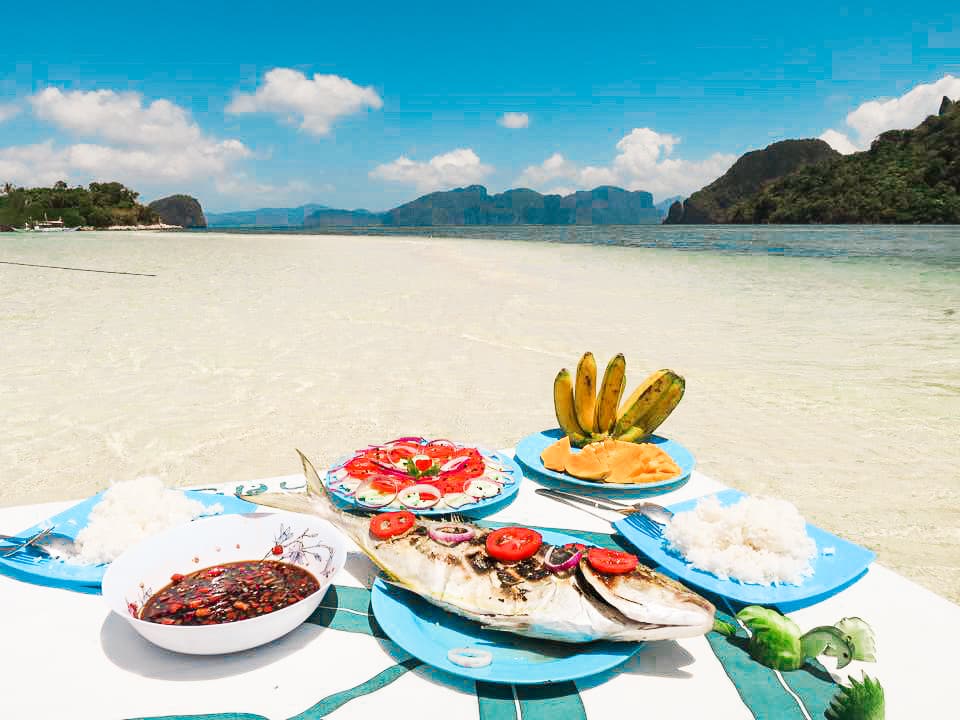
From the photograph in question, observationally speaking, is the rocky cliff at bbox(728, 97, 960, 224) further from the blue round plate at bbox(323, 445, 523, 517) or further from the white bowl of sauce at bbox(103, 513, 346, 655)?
the white bowl of sauce at bbox(103, 513, 346, 655)

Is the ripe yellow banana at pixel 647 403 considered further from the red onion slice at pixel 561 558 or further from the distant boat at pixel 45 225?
the distant boat at pixel 45 225

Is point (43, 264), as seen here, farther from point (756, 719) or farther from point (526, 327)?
point (756, 719)

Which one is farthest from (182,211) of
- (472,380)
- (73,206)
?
(472,380)

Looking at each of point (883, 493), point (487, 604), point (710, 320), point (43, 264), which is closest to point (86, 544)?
point (487, 604)

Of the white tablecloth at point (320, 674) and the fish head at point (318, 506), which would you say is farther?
the fish head at point (318, 506)

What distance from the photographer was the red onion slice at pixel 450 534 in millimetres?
1209

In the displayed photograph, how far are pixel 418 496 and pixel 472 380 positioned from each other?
4.62 metres

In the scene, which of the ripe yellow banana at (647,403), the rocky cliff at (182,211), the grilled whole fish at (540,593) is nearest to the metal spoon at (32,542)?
the grilled whole fish at (540,593)

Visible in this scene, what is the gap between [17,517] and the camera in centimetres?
166

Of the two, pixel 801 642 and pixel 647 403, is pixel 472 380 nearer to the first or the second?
pixel 647 403

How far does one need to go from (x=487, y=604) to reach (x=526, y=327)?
833cm

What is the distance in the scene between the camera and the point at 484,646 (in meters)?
1.05

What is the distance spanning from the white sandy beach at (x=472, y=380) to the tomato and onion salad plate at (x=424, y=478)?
0.74 feet

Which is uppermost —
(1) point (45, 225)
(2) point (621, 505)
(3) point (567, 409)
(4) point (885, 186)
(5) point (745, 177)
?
(5) point (745, 177)
